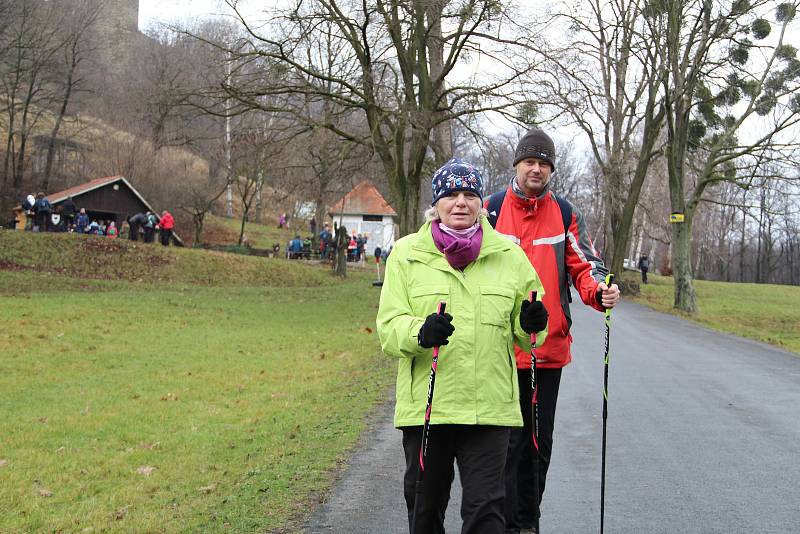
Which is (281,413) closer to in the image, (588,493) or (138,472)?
(138,472)

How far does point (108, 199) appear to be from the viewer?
48.7 metres

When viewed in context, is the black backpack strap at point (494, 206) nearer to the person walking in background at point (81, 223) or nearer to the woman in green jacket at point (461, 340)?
the woman in green jacket at point (461, 340)

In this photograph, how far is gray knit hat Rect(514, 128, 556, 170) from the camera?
5.29 m

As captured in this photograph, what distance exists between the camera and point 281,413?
428 inches

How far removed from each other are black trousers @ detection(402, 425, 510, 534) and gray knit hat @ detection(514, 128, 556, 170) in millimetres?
1808

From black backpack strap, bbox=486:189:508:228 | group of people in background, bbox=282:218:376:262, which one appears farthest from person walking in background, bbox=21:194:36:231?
black backpack strap, bbox=486:189:508:228

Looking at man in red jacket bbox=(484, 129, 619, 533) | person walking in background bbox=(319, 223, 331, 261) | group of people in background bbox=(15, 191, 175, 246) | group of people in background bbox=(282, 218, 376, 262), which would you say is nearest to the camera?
man in red jacket bbox=(484, 129, 619, 533)

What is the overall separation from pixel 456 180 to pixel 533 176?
39.7 inches

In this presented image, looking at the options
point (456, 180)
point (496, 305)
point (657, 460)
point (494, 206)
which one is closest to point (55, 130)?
point (657, 460)

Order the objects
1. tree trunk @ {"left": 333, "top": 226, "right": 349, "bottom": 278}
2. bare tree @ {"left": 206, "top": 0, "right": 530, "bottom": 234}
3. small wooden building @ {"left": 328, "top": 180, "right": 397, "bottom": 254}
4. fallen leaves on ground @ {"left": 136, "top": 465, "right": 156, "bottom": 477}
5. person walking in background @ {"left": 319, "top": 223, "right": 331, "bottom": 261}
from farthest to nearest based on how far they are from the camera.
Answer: small wooden building @ {"left": 328, "top": 180, "right": 397, "bottom": 254} → person walking in background @ {"left": 319, "top": 223, "right": 331, "bottom": 261} → tree trunk @ {"left": 333, "top": 226, "right": 349, "bottom": 278} → bare tree @ {"left": 206, "top": 0, "right": 530, "bottom": 234} → fallen leaves on ground @ {"left": 136, "top": 465, "right": 156, "bottom": 477}

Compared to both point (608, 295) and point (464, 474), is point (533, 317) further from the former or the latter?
point (608, 295)

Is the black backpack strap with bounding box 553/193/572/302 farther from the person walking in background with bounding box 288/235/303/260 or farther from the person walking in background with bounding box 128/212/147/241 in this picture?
the person walking in background with bounding box 288/235/303/260

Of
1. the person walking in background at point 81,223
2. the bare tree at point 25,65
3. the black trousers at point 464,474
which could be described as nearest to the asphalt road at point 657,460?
the black trousers at point 464,474

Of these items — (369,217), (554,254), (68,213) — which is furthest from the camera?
(369,217)
